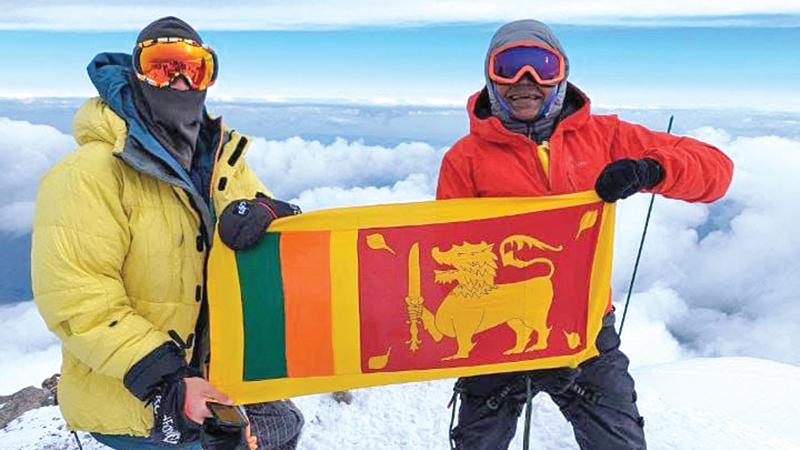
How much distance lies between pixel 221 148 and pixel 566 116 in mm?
2060

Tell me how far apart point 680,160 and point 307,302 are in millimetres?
2284

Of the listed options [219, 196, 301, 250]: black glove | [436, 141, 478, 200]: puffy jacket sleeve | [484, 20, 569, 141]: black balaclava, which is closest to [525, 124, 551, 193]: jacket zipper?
[484, 20, 569, 141]: black balaclava

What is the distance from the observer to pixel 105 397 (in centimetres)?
343

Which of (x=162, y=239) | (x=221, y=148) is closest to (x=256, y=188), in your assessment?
(x=221, y=148)

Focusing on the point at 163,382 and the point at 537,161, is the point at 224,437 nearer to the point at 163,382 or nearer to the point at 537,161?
the point at 163,382

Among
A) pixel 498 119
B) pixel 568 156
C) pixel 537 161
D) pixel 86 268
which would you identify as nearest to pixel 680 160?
pixel 568 156

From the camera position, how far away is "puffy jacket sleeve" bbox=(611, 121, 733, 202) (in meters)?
3.74

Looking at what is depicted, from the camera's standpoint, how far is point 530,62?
388cm

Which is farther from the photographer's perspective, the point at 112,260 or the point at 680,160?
the point at 680,160

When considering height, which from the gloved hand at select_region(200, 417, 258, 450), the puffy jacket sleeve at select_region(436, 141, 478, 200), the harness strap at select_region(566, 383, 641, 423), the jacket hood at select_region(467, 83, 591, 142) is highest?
the jacket hood at select_region(467, 83, 591, 142)

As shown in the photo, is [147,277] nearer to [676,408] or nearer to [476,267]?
[476,267]

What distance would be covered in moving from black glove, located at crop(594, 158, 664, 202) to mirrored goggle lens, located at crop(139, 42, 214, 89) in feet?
7.46

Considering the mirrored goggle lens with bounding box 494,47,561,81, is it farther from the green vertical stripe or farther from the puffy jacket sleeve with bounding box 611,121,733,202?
the green vertical stripe

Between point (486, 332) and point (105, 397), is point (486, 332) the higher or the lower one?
the higher one
